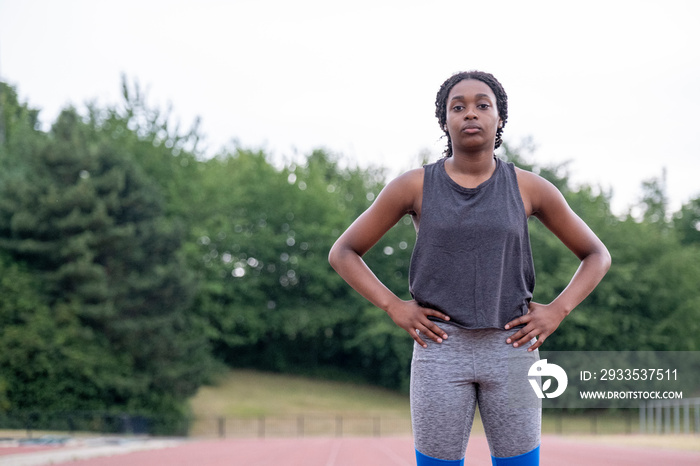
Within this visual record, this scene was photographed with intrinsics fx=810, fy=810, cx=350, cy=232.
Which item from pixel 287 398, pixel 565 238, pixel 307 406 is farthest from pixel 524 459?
pixel 287 398

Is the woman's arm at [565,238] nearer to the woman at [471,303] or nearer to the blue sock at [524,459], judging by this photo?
the woman at [471,303]

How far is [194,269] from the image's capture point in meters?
44.7

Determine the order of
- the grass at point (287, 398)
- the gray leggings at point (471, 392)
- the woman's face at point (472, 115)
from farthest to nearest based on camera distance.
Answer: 1. the grass at point (287, 398)
2. the woman's face at point (472, 115)
3. the gray leggings at point (471, 392)

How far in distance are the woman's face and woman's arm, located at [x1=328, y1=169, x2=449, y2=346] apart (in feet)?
0.60

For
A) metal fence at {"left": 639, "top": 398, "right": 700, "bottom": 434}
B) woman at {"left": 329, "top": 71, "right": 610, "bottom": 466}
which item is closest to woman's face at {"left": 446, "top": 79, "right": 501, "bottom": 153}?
woman at {"left": 329, "top": 71, "right": 610, "bottom": 466}

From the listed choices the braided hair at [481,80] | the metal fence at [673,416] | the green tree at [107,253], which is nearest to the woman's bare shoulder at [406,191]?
the braided hair at [481,80]

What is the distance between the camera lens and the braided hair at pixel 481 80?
8.85ft

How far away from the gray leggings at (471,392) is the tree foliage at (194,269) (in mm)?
30421

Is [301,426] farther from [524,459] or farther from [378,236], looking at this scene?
[524,459]

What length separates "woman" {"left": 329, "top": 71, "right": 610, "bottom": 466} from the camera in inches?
94.9

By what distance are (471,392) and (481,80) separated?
101cm

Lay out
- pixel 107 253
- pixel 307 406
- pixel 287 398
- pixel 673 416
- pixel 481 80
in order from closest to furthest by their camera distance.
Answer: pixel 481 80, pixel 673 416, pixel 107 253, pixel 307 406, pixel 287 398

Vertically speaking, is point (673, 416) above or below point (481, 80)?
below

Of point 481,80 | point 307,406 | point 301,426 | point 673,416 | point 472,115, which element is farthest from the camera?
point 307,406
